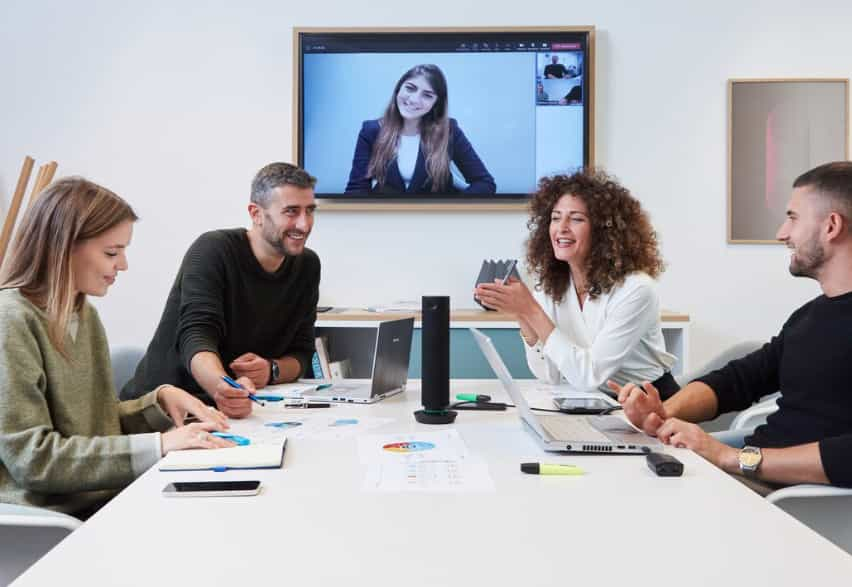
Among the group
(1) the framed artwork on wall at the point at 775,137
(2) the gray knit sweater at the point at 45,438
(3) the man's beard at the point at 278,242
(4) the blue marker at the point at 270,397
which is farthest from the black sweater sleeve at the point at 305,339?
(1) the framed artwork on wall at the point at 775,137

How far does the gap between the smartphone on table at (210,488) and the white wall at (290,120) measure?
2658mm

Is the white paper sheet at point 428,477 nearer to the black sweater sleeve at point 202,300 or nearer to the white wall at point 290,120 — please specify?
the black sweater sleeve at point 202,300

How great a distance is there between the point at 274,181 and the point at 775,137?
2.46 m

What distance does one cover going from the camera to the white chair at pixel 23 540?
129 cm

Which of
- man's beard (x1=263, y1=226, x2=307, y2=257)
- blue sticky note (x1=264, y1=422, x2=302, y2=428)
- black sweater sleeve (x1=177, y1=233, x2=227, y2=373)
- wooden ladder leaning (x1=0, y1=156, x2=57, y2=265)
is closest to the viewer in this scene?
blue sticky note (x1=264, y1=422, x2=302, y2=428)

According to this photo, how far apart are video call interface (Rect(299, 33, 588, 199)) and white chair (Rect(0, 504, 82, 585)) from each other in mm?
2692

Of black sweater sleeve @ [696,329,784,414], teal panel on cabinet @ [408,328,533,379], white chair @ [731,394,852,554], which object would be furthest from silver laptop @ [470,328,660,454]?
teal panel on cabinet @ [408,328,533,379]

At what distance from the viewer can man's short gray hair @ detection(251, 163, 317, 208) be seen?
2.60 meters

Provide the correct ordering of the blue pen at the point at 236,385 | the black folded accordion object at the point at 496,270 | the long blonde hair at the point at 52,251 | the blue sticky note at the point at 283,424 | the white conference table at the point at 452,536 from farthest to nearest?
the black folded accordion object at the point at 496,270
the blue pen at the point at 236,385
the blue sticky note at the point at 283,424
the long blonde hair at the point at 52,251
the white conference table at the point at 452,536

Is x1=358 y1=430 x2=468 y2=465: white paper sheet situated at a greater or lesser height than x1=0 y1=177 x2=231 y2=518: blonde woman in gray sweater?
lesser

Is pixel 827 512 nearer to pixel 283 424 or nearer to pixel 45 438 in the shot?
pixel 283 424

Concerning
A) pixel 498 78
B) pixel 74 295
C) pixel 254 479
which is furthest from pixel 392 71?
pixel 254 479

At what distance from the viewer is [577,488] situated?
128 centimetres

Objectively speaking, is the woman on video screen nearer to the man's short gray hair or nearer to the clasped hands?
the man's short gray hair
